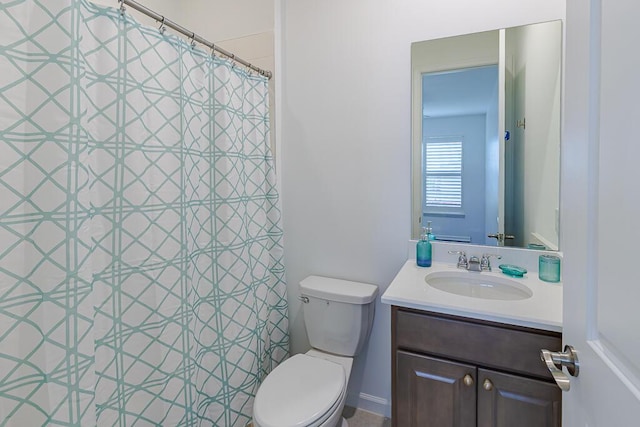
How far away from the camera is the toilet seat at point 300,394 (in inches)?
48.7

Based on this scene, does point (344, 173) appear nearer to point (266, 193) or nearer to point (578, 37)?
point (266, 193)

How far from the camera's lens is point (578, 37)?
0.69 metres

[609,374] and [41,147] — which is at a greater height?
[41,147]

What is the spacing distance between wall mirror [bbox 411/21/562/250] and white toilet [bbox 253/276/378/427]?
54 cm

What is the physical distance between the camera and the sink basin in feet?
4.60

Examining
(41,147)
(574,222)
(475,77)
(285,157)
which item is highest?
(475,77)

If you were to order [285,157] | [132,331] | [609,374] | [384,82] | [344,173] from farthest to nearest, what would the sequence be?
[285,157] < [344,173] < [384,82] < [132,331] < [609,374]

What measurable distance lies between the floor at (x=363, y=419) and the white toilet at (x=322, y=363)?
4.2 inches

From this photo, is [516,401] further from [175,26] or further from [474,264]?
[175,26]

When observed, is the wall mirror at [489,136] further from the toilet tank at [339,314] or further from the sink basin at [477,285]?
the toilet tank at [339,314]

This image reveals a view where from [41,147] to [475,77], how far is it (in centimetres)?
176

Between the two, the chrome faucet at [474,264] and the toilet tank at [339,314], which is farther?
the toilet tank at [339,314]

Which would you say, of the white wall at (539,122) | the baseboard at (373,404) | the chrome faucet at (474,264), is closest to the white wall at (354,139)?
the baseboard at (373,404)

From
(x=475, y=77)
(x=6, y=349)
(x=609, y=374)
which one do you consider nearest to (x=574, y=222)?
(x=609, y=374)
